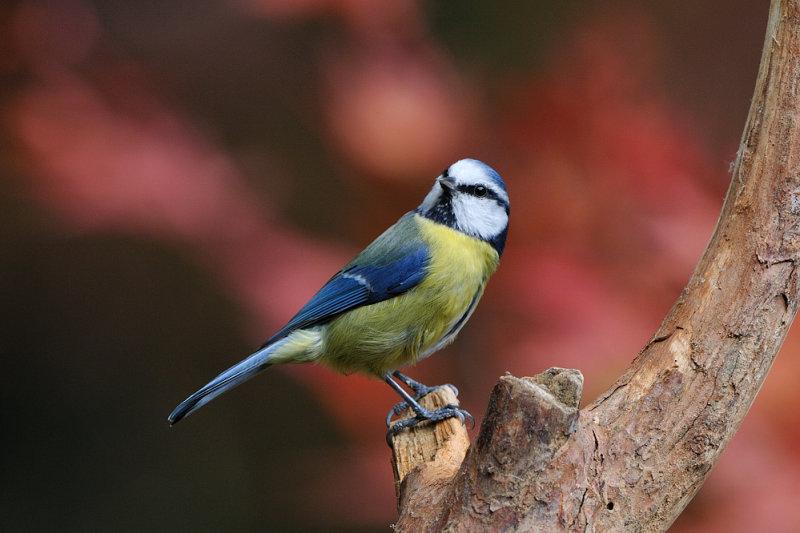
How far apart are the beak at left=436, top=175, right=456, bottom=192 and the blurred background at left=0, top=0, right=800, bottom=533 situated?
108 millimetres

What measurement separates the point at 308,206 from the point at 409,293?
426mm

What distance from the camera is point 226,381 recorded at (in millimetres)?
1561

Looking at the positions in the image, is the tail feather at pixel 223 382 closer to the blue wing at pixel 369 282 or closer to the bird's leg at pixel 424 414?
the blue wing at pixel 369 282

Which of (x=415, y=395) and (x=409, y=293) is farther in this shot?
(x=415, y=395)

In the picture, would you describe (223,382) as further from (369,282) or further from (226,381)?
(369,282)

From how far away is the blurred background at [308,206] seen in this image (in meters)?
1.67

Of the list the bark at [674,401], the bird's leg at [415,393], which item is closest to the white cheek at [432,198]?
the bird's leg at [415,393]

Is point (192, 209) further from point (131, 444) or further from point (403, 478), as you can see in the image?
point (131, 444)

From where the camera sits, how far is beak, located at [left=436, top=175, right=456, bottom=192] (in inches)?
65.1

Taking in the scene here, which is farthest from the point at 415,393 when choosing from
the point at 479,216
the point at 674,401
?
the point at 674,401

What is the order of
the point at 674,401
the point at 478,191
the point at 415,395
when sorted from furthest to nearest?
the point at 415,395 → the point at 478,191 → the point at 674,401

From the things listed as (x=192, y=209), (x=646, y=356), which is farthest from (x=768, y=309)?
(x=192, y=209)

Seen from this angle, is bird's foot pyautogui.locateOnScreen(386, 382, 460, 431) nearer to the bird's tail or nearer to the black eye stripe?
the bird's tail

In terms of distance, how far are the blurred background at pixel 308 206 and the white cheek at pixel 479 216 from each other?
9 cm
